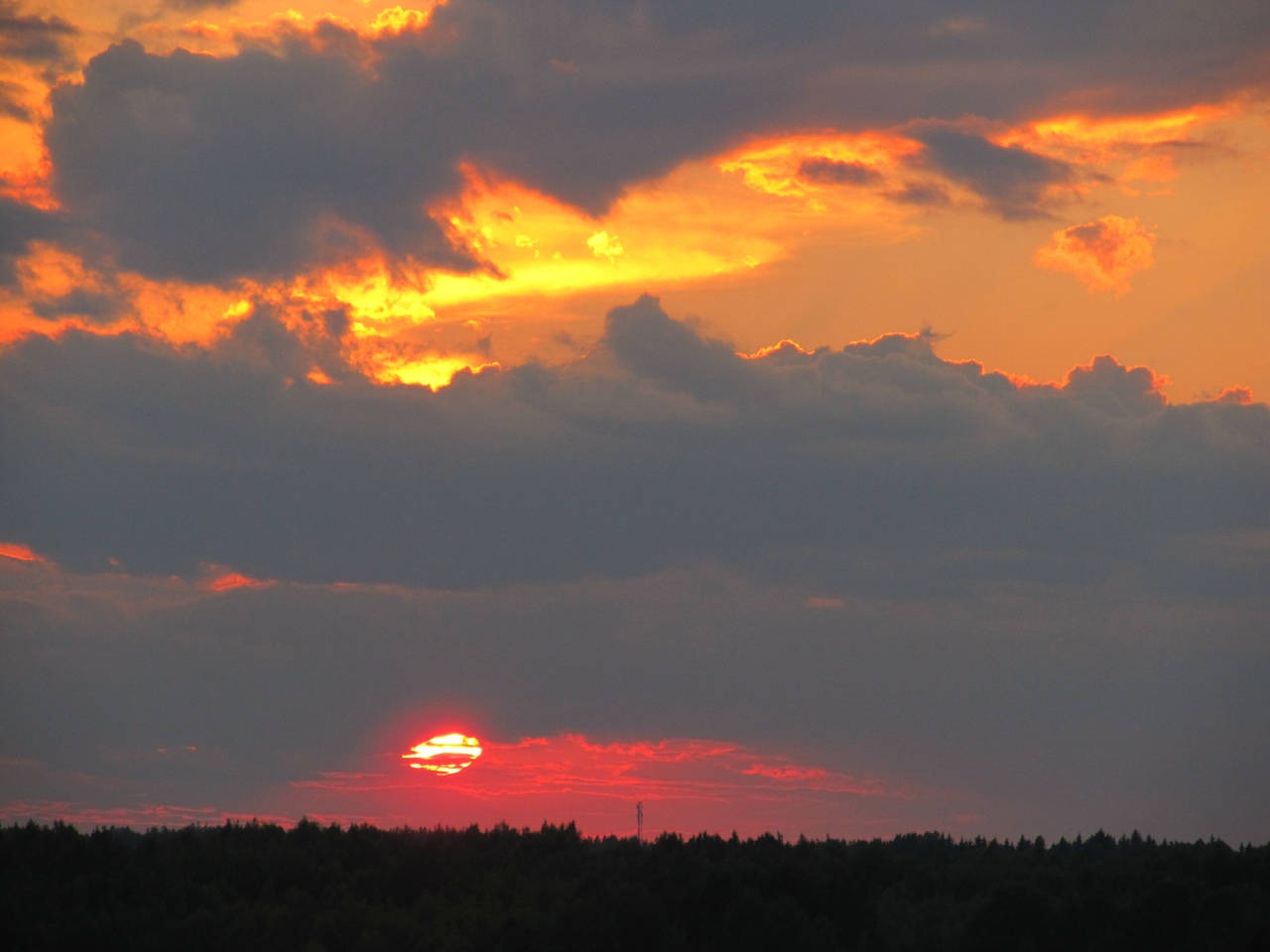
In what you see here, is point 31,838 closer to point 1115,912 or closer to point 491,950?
point 491,950

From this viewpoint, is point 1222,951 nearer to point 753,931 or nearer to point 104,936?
point 753,931

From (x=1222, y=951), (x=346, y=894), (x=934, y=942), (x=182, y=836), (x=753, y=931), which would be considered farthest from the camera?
(x=182, y=836)

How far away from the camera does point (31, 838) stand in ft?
255

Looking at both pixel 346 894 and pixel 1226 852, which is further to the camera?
pixel 1226 852

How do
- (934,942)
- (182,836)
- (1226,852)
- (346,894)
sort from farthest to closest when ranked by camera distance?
(182,836) → (1226,852) → (346,894) → (934,942)

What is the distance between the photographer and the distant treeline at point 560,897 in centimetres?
5819

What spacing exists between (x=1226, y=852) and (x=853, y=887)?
22.0 m

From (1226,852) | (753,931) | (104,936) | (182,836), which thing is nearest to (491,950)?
(753,931)

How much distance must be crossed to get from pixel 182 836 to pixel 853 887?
4037cm

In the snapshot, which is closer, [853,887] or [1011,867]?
[853,887]

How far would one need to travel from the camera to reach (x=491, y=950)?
59.3 m

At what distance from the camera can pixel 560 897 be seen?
68125 mm

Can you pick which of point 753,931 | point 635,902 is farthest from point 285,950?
point 753,931

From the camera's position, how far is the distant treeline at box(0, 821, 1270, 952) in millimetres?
58188
